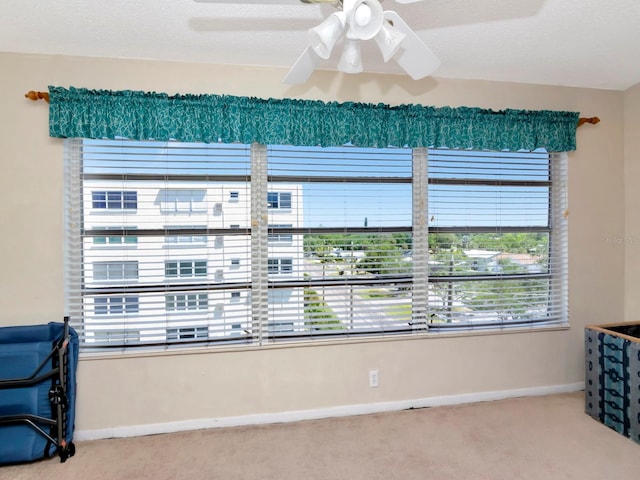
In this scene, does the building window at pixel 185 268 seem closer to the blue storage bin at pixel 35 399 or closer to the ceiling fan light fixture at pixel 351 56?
the blue storage bin at pixel 35 399

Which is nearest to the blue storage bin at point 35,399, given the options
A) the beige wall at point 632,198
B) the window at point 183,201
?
the window at point 183,201

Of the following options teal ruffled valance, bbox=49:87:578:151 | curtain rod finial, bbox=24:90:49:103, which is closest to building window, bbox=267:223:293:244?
teal ruffled valance, bbox=49:87:578:151

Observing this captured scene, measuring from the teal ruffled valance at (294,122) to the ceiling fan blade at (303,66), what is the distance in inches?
29.6

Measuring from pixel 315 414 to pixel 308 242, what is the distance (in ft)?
4.01

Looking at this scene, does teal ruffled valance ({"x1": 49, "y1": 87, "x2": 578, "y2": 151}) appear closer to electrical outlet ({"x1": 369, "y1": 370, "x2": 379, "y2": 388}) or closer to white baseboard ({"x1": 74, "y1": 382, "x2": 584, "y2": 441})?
electrical outlet ({"x1": 369, "y1": 370, "x2": 379, "y2": 388})

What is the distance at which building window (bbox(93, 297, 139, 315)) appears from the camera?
230 cm

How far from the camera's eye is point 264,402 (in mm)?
2441

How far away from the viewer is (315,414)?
2484 mm

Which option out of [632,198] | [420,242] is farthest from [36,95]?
[632,198]

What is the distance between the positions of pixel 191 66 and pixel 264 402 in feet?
7.71

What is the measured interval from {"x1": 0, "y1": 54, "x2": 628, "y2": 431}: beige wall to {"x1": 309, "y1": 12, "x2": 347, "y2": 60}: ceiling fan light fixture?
3.96ft

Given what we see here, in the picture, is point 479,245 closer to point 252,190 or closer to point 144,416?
point 252,190

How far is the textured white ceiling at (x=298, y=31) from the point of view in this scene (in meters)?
1.80

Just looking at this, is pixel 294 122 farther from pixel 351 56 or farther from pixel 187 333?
pixel 187 333
